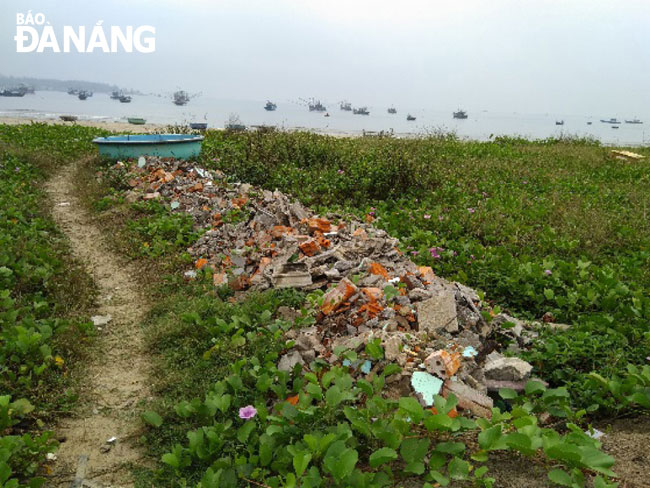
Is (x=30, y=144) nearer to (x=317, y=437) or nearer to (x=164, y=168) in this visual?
(x=164, y=168)

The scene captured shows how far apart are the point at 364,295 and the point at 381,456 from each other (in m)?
1.90

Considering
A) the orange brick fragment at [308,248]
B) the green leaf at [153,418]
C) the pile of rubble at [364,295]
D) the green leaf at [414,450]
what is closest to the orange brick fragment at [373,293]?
the pile of rubble at [364,295]

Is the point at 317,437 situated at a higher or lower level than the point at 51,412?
higher

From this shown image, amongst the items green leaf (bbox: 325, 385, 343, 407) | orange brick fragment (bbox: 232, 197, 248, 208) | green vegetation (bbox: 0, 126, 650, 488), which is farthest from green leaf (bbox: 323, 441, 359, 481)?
orange brick fragment (bbox: 232, 197, 248, 208)

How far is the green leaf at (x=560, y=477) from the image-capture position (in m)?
2.17

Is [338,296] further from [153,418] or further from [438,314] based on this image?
[153,418]

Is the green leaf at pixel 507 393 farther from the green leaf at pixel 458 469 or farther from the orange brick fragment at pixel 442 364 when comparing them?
the green leaf at pixel 458 469

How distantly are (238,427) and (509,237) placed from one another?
4912 millimetres

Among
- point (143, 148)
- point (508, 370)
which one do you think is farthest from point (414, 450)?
point (143, 148)

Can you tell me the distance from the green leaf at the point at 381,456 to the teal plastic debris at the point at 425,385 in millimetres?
765

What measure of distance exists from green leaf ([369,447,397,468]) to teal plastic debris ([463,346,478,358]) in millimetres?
1300

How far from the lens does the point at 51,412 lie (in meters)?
3.32

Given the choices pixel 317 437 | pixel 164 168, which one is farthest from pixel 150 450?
pixel 164 168

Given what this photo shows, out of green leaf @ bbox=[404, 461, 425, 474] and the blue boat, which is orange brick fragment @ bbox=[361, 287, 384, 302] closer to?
green leaf @ bbox=[404, 461, 425, 474]
